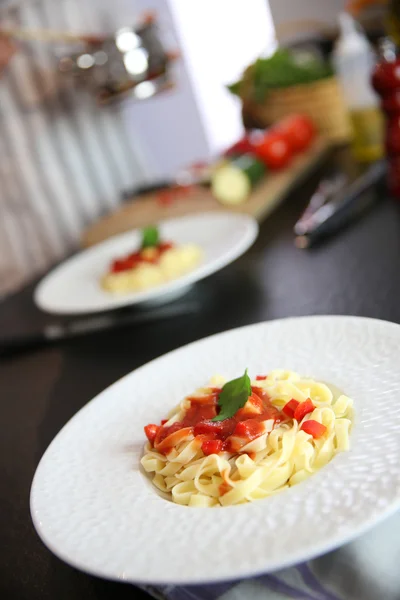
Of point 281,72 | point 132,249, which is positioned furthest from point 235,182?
point 281,72

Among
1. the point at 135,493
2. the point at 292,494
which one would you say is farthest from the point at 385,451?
the point at 135,493

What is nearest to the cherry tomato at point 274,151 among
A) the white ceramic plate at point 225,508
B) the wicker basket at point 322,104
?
the wicker basket at point 322,104

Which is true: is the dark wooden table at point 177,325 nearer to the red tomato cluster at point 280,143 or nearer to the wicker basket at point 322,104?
the red tomato cluster at point 280,143

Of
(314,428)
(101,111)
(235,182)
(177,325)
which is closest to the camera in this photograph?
(314,428)

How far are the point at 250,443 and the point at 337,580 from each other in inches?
6.9

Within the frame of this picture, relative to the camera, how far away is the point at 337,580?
0.61 meters

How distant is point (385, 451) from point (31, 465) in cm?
55

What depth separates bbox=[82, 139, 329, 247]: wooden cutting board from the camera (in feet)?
6.58

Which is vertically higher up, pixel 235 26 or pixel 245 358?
pixel 235 26

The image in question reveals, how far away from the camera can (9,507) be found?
911 mm

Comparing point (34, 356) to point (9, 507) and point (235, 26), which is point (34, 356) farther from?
point (235, 26)

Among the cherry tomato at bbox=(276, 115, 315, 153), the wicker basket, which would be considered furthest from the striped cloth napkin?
the wicker basket

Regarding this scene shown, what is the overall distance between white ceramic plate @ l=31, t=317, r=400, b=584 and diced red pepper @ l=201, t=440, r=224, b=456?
0.23 ft

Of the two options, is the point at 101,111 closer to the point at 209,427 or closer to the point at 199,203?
the point at 199,203
